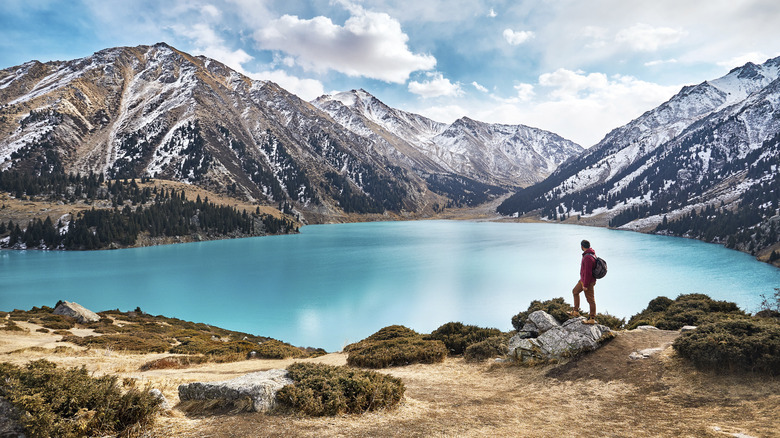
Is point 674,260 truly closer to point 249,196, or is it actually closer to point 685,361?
point 685,361

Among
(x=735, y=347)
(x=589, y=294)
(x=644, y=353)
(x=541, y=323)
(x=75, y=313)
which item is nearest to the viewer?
(x=735, y=347)

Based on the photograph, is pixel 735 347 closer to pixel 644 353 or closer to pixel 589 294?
pixel 644 353

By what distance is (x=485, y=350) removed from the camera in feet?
57.5

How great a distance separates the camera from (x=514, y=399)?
11.4 meters

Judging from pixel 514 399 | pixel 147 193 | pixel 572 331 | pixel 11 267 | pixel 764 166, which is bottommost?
pixel 11 267

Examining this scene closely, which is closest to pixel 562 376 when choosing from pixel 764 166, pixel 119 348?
pixel 119 348

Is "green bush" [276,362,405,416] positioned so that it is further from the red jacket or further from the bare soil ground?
the red jacket

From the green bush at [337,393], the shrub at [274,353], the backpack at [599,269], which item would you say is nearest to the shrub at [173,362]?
the shrub at [274,353]

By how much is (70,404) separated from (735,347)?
16887mm

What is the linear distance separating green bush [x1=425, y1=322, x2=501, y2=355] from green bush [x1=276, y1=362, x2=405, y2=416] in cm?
956

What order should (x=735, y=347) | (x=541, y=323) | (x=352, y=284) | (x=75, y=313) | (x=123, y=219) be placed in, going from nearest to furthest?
1. (x=735, y=347)
2. (x=541, y=323)
3. (x=75, y=313)
4. (x=352, y=284)
5. (x=123, y=219)

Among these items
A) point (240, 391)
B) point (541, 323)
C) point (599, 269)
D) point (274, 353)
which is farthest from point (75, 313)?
point (599, 269)

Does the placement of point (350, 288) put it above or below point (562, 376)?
below

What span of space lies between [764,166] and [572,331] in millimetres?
229530
